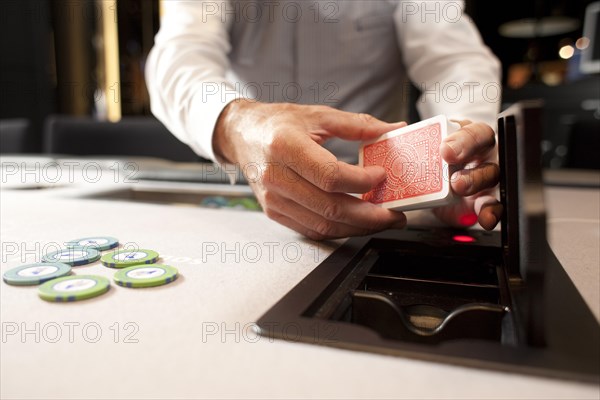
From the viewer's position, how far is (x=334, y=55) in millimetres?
1559

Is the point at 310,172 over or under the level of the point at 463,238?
over

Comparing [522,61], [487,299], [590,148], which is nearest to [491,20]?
[522,61]

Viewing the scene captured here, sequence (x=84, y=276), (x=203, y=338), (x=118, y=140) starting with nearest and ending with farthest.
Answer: (x=203, y=338) < (x=84, y=276) < (x=118, y=140)

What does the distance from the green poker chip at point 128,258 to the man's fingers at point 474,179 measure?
1.26 ft

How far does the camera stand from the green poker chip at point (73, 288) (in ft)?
1.47

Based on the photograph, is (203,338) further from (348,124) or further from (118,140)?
(118,140)

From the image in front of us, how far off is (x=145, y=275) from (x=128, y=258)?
0.07m

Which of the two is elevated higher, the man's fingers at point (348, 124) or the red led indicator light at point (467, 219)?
the man's fingers at point (348, 124)

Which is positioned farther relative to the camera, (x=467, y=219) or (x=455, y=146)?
(x=467, y=219)

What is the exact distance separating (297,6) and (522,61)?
199 inches

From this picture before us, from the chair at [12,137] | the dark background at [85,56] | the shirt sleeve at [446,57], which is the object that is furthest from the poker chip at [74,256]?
the dark background at [85,56]

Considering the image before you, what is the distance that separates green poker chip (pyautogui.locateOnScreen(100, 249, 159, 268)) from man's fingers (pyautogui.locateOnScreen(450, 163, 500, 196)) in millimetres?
385

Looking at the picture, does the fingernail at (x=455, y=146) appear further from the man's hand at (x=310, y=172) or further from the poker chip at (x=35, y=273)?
the poker chip at (x=35, y=273)

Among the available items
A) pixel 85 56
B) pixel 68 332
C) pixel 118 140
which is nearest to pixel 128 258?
pixel 68 332
